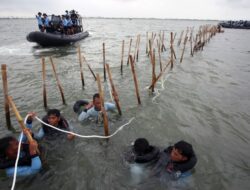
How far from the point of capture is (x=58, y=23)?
2478 cm

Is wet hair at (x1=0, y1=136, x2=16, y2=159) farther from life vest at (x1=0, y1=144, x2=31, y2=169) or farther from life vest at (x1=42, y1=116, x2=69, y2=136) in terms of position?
life vest at (x1=42, y1=116, x2=69, y2=136)

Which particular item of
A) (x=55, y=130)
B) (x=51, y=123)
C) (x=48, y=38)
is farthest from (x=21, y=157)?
(x=48, y=38)

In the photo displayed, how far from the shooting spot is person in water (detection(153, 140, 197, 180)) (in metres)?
4.79

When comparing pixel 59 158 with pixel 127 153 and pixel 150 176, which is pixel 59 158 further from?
pixel 150 176

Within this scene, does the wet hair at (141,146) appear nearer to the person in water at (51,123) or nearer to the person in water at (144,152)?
the person in water at (144,152)

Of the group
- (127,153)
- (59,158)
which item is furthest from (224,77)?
(59,158)

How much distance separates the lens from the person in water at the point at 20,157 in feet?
15.9

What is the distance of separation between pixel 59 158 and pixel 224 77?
41.7 feet

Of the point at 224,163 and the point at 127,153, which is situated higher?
the point at 127,153

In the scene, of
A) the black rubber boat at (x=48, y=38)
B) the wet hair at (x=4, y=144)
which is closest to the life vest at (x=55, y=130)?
the wet hair at (x=4, y=144)

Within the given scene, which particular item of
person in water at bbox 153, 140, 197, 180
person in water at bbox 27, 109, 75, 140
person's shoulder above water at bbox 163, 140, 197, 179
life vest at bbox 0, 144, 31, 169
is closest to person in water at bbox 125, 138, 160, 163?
person in water at bbox 153, 140, 197, 180

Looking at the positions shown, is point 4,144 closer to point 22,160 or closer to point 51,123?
point 22,160

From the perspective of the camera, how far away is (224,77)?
15008 millimetres

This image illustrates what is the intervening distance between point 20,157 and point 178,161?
3.80 metres
